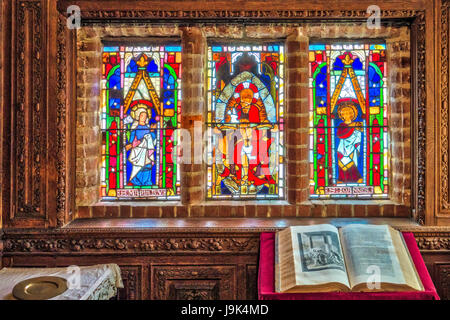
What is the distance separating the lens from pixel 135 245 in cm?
322

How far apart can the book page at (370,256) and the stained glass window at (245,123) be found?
0.89 meters

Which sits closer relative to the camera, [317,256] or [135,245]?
[317,256]

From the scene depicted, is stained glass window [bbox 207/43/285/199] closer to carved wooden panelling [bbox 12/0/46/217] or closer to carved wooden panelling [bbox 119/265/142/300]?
carved wooden panelling [bbox 119/265/142/300]

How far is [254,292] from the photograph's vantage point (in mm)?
3238

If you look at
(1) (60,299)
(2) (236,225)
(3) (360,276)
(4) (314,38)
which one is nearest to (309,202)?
(2) (236,225)

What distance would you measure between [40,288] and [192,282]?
114 cm

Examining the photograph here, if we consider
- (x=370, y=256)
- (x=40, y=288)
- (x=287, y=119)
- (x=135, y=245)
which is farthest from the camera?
(x=287, y=119)

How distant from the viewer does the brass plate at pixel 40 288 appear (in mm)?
2391

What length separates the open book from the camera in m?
2.51

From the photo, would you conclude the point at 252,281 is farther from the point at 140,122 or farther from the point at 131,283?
the point at 140,122

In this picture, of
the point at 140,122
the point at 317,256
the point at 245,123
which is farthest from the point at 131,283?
the point at 245,123

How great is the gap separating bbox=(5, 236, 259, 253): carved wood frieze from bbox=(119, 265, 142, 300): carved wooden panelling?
5.8 inches

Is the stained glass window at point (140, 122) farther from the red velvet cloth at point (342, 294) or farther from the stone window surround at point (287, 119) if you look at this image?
the red velvet cloth at point (342, 294)

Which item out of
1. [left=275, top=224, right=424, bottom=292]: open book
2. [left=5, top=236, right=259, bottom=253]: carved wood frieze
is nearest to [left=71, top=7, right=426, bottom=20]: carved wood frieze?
[left=275, top=224, right=424, bottom=292]: open book
